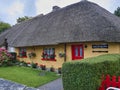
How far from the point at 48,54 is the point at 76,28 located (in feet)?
14.3

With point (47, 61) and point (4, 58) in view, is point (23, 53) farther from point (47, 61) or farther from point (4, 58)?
point (47, 61)

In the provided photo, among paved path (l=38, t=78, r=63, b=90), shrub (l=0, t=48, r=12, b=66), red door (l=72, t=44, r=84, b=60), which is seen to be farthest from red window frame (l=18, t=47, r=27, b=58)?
paved path (l=38, t=78, r=63, b=90)

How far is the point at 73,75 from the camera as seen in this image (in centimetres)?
836

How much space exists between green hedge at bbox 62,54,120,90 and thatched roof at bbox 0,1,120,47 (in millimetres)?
6104

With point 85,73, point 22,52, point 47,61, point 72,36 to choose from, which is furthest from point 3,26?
point 85,73

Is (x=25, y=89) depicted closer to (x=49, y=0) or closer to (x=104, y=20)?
(x=104, y=20)

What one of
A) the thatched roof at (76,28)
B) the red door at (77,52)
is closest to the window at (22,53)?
the thatched roof at (76,28)

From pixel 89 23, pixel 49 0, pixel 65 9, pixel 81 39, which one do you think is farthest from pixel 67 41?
pixel 49 0

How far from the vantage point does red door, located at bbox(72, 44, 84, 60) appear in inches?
652

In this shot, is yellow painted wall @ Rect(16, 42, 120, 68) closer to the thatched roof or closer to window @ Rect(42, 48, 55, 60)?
window @ Rect(42, 48, 55, 60)

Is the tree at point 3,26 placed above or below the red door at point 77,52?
above

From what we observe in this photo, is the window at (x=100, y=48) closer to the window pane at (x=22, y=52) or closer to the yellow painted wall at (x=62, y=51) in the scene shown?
the yellow painted wall at (x=62, y=51)

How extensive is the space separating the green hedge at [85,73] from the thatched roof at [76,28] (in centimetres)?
610

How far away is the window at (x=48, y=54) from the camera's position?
1884 centimetres
